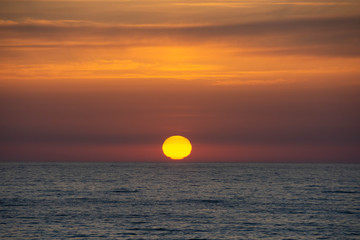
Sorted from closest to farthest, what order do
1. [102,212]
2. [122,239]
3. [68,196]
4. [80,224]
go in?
[122,239]
[80,224]
[102,212]
[68,196]

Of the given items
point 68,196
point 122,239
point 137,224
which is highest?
point 68,196

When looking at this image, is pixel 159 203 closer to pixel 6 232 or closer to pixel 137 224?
pixel 137 224

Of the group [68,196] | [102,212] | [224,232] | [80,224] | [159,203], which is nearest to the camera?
[224,232]

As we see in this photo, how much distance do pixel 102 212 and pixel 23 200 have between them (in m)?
21.4

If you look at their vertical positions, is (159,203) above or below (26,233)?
above

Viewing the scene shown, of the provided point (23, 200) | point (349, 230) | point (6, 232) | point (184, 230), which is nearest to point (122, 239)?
point (184, 230)

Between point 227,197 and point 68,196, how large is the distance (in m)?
30.0

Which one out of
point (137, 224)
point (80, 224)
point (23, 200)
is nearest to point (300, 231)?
point (137, 224)

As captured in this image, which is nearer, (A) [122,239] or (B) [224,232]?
(A) [122,239]

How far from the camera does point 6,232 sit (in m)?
53.8

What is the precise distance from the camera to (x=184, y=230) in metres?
56.1

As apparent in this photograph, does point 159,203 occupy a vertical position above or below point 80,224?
above

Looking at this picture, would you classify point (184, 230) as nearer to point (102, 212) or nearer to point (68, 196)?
point (102, 212)

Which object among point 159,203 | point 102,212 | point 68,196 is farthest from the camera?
point 68,196
